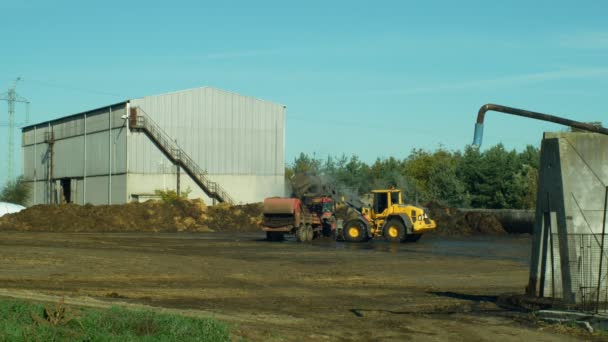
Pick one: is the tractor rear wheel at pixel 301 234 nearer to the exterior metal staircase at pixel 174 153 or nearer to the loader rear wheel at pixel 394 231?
the loader rear wheel at pixel 394 231

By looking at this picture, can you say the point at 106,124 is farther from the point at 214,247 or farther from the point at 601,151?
the point at 601,151

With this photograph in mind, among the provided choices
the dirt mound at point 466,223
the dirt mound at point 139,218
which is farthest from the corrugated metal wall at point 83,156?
the dirt mound at point 466,223

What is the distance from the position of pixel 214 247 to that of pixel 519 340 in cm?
2334

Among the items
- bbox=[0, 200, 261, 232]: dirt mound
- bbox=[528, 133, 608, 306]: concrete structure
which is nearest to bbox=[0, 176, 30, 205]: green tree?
bbox=[0, 200, 261, 232]: dirt mound

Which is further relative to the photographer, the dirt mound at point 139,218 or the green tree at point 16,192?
the green tree at point 16,192

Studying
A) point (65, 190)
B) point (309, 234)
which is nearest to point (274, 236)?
point (309, 234)

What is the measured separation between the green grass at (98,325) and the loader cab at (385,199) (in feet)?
94.9

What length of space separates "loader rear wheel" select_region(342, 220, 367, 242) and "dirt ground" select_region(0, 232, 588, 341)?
193 inches

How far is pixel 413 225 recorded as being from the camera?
3959cm

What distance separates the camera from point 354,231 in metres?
39.8

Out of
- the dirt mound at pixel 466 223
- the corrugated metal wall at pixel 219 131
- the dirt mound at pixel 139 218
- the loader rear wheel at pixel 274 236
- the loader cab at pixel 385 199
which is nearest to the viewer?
the loader cab at pixel 385 199

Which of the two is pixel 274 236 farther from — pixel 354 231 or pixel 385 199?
pixel 385 199

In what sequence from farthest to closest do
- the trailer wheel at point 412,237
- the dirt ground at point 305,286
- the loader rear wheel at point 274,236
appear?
the trailer wheel at point 412,237 → the loader rear wheel at point 274,236 → the dirt ground at point 305,286

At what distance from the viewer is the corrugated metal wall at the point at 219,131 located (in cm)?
6238
